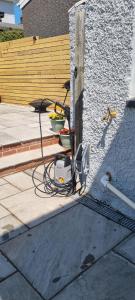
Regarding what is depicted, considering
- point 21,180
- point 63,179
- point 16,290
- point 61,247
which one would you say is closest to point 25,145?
point 21,180

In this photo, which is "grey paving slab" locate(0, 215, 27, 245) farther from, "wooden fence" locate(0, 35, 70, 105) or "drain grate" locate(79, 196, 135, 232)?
"wooden fence" locate(0, 35, 70, 105)

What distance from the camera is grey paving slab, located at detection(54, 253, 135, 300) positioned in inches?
77.5

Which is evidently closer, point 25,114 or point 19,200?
point 19,200

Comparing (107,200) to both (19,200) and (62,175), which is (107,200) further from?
(19,200)

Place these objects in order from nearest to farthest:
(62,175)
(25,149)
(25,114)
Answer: (62,175), (25,149), (25,114)

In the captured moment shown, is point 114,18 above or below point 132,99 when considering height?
above

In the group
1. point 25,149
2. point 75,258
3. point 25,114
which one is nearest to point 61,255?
point 75,258

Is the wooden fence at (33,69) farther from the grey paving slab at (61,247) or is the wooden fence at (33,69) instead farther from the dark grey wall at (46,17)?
the grey paving slab at (61,247)

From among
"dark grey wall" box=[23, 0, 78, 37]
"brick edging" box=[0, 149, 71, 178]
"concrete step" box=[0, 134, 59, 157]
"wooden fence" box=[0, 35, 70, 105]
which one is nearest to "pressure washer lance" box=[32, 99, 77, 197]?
"brick edging" box=[0, 149, 71, 178]

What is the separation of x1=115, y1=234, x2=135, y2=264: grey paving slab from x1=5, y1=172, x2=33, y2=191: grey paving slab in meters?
1.59

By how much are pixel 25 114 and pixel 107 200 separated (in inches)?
184

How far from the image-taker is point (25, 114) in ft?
23.9

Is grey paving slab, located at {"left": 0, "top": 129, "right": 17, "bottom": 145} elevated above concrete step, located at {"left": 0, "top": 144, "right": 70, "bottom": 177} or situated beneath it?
elevated above

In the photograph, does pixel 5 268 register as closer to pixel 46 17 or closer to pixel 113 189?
pixel 113 189
